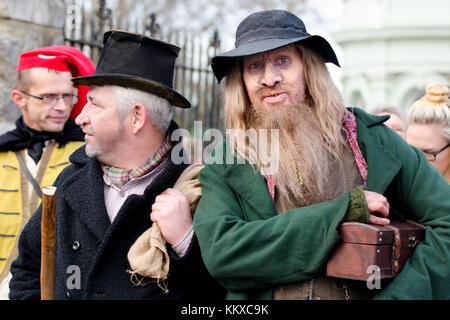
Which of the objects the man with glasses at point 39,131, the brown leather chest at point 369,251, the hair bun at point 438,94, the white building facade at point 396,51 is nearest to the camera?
the brown leather chest at point 369,251

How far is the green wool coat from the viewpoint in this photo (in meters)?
2.28

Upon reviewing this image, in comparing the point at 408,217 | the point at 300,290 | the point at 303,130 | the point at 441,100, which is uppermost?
the point at 441,100

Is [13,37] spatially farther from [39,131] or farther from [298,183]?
[298,183]

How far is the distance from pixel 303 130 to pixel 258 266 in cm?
77

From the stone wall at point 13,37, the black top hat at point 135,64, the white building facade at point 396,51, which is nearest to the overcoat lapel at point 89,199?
the black top hat at point 135,64

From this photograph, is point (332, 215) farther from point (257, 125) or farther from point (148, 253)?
point (148, 253)

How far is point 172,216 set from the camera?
262 cm

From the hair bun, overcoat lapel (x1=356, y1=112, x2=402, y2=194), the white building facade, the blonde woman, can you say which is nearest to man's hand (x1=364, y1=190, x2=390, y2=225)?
overcoat lapel (x1=356, y1=112, x2=402, y2=194)

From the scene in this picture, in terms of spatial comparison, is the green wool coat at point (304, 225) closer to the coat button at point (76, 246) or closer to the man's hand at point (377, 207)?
the man's hand at point (377, 207)

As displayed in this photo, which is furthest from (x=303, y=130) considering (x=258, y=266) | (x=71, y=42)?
(x=71, y=42)

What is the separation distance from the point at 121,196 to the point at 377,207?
1.39 meters

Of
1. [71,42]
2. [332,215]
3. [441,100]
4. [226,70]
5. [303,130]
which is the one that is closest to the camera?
[332,215]

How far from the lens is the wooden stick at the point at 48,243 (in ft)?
8.51

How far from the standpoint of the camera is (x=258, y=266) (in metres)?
2.31
